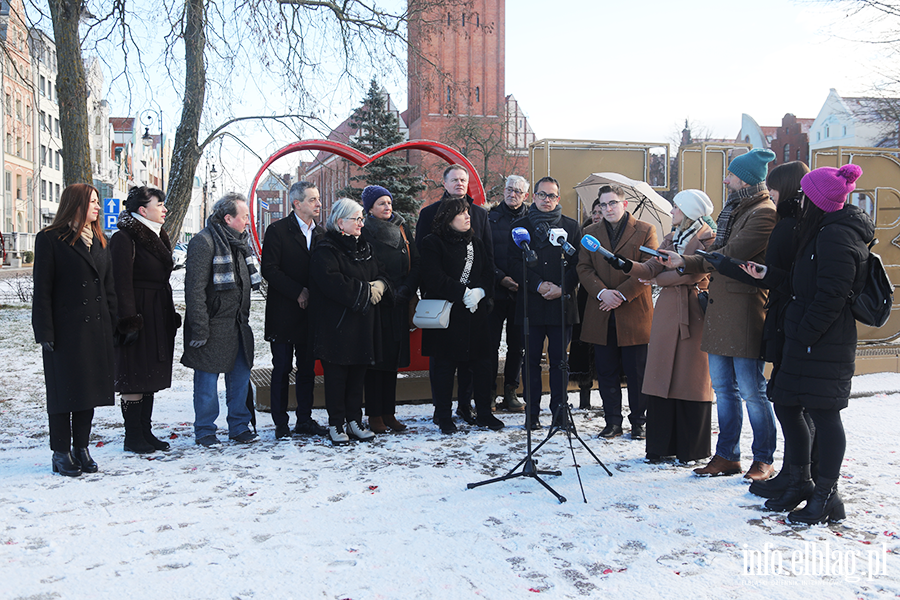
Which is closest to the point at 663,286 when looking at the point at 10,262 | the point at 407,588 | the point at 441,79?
the point at 407,588

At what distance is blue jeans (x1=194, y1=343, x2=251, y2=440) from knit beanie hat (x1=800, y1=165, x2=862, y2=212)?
4134mm

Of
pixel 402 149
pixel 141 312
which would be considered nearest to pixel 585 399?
pixel 402 149

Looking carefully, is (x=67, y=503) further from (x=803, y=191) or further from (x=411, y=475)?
(x=803, y=191)

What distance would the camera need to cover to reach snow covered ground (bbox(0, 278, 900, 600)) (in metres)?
3.01

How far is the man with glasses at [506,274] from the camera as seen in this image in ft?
20.8

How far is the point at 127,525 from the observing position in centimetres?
373

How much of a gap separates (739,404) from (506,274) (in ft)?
7.93

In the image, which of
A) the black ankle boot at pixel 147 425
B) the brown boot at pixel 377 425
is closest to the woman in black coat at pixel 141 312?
the black ankle boot at pixel 147 425

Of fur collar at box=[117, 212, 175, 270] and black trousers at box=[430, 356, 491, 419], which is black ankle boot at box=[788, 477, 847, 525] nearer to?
black trousers at box=[430, 356, 491, 419]

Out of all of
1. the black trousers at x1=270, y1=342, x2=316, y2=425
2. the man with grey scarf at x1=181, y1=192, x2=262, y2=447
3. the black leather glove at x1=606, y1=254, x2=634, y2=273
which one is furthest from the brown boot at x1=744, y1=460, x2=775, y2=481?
the man with grey scarf at x1=181, y1=192, x2=262, y2=447

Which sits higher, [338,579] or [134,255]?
[134,255]

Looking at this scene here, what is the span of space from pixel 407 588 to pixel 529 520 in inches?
40.8

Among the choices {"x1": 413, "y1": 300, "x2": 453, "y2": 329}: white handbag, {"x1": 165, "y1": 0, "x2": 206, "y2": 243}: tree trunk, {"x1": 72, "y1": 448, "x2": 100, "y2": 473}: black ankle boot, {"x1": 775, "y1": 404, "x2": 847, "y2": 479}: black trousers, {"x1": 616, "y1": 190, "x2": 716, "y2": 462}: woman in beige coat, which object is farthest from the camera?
{"x1": 165, "y1": 0, "x2": 206, "y2": 243}: tree trunk

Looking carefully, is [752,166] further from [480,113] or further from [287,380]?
[480,113]
